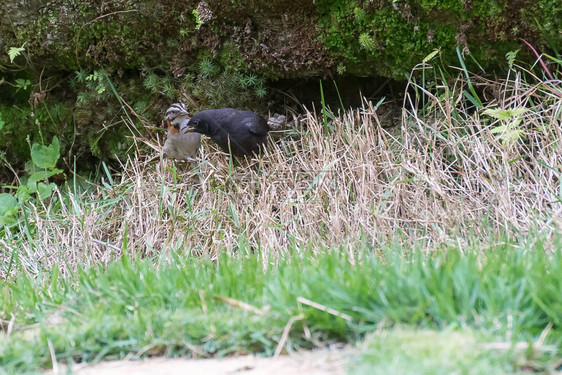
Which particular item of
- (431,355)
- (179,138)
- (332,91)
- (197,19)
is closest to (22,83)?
(179,138)

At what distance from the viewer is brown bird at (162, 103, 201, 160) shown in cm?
461

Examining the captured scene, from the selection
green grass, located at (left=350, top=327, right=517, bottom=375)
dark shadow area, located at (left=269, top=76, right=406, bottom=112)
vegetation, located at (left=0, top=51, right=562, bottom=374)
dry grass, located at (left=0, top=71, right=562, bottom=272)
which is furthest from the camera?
dark shadow area, located at (left=269, top=76, right=406, bottom=112)

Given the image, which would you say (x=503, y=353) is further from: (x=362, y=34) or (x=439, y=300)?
(x=362, y=34)

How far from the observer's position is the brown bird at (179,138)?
461 centimetres

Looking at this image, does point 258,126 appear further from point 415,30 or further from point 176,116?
point 415,30

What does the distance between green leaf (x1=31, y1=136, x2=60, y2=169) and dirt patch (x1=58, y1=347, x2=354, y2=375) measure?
11.0ft

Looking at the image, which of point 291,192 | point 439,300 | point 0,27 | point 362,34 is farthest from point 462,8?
point 0,27

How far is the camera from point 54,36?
16.0 feet

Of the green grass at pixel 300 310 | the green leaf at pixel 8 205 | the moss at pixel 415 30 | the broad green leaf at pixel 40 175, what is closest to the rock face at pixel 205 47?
the moss at pixel 415 30

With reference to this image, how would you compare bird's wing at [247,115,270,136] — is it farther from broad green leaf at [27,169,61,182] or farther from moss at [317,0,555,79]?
broad green leaf at [27,169,61,182]

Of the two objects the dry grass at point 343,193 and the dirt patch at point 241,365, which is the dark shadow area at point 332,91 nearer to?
the dry grass at point 343,193

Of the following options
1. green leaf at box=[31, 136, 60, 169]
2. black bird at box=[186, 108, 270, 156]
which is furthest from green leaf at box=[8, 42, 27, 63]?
black bird at box=[186, 108, 270, 156]

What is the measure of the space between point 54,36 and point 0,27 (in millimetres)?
491

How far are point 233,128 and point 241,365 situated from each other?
2627mm
